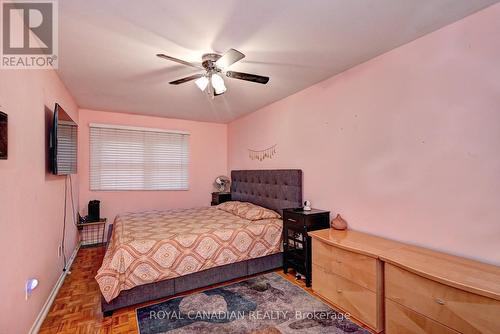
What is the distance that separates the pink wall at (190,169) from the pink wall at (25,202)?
1702 mm

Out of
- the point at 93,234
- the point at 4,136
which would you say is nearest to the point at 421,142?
the point at 4,136

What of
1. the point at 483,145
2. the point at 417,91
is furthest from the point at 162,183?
the point at 483,145

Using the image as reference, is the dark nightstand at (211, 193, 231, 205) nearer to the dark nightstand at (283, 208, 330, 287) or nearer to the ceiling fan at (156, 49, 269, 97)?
the dark nightstand at (283, 208, 330, 287)

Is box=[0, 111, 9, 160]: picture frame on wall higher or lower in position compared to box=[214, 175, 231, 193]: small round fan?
higher

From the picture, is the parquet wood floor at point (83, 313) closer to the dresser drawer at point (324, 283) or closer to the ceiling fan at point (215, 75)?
the dresser drawer at point (324, 283)

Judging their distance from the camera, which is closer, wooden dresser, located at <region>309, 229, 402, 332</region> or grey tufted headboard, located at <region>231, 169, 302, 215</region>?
wooden dresser, located at <region>309, 229, 402, 332</region>

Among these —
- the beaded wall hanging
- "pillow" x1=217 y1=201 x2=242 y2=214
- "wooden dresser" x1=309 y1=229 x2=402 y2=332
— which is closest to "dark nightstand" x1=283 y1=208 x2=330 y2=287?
"wooden dresser" x1=309 y1=229 x2=402 y2=332

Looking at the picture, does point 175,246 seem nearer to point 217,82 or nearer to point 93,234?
point 217,82


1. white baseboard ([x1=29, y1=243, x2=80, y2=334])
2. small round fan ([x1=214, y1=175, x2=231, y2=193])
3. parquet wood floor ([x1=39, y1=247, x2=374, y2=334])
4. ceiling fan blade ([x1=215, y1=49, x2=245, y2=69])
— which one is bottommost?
parquet wood floor ([x1=39, y1=247, x2=374, y2=334])

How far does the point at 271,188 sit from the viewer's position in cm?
343

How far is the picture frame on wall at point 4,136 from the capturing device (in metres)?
1.24

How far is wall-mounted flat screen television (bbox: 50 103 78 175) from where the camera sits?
2.09m

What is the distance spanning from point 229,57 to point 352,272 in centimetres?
202

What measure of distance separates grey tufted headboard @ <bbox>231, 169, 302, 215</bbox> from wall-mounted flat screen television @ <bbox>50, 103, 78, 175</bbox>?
2.44 m
